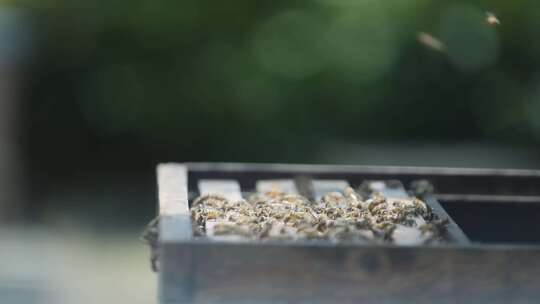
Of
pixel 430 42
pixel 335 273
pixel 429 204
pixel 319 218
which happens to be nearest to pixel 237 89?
pixel 430 42

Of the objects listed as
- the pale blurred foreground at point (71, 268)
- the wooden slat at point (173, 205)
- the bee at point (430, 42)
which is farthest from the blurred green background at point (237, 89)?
the wooden slat at point (173, 205)

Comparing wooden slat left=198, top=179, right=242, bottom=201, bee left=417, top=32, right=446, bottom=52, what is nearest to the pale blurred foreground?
bee left=417, top=32, right=446, bottom=52

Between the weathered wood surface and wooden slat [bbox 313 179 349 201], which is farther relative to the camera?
wooden slat [bbox 313 179 349 201]

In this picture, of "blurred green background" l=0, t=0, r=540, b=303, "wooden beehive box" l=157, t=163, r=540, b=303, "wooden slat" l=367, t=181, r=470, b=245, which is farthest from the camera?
"blurred green background" l=0, t=0, r=540, b=303

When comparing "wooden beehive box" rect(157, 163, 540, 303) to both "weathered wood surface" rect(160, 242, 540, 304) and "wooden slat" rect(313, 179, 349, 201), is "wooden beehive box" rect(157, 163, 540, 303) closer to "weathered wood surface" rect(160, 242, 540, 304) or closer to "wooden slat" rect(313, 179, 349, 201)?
"weathered wood surface" rect(160, 242, 540, 304)

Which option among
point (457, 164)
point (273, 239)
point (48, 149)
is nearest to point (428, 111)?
point (457, 164)

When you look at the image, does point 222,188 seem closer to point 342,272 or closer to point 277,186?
point 277,186

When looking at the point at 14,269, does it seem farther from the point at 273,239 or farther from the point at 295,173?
the point at 273,239

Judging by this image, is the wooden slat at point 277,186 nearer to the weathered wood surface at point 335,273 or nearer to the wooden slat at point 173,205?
the wooden slat at point 173,205
